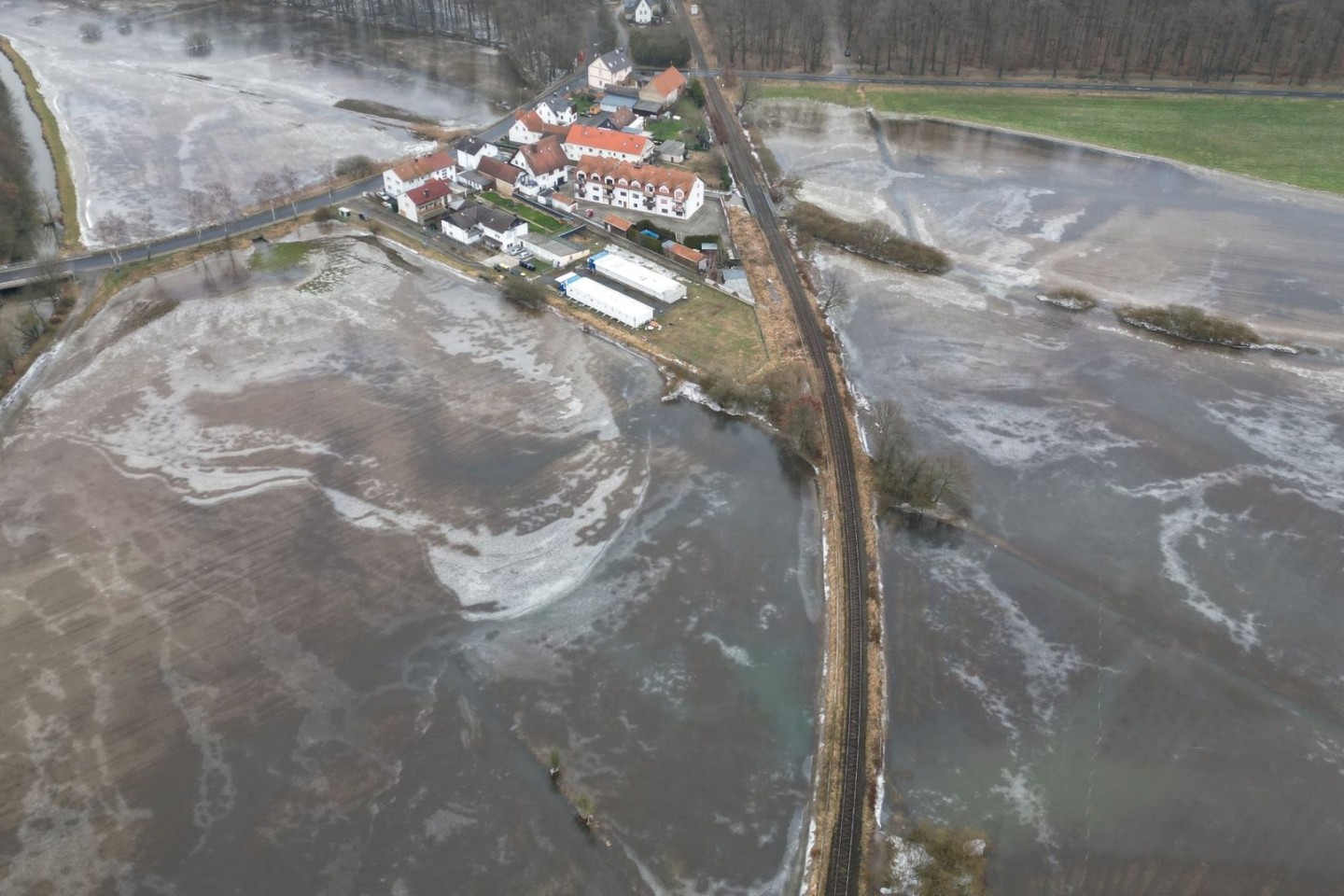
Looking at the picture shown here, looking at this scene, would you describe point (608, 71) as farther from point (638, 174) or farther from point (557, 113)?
point (638, 174)

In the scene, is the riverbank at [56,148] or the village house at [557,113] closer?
the riverbank at [56,148]

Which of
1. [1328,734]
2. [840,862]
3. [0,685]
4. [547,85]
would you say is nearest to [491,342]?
[0,685]

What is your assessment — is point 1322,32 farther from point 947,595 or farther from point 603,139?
point 947,595

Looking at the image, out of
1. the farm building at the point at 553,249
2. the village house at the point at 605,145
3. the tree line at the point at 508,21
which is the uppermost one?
the tree line at the point at 508,21

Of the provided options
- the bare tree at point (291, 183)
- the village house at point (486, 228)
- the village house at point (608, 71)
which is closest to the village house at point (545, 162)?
the village house at point (486, 228)

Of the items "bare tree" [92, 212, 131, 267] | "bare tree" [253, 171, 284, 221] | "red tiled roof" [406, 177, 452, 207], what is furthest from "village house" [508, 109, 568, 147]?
"bare tree" [92, 212, 131, 267]

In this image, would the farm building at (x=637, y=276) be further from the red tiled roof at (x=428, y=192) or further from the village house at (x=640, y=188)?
the red tiled roof at (x=428, y=192)
